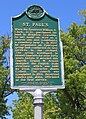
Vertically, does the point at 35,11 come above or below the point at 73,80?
above

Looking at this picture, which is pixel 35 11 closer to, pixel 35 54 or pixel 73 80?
pixel 35 54

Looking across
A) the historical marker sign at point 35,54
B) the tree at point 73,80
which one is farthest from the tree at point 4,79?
the historical marker sign at point 35,54

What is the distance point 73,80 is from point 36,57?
31.9 feet

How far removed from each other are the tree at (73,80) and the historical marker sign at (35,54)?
859cm

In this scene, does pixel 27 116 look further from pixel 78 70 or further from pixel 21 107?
pixel 78 70

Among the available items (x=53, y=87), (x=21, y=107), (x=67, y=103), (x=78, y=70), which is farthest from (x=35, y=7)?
(x=21, y=107)

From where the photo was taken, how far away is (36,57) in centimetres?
1234

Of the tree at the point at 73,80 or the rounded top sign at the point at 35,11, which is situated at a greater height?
the rounded top sign at the point at 35,11

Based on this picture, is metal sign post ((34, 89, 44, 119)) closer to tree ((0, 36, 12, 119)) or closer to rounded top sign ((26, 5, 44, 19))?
rounded top sign ((26, 5, 44, 19))

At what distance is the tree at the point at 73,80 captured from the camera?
2172cm

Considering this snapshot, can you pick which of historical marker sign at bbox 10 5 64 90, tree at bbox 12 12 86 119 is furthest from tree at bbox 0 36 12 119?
historical marker sign at bbox 10 5 64 90

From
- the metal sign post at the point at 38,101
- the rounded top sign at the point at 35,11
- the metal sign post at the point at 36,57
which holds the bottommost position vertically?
the metal sign post at the point at 38,101

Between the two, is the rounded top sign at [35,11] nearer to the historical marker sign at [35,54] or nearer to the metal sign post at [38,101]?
the historical marker sign at [35,54]

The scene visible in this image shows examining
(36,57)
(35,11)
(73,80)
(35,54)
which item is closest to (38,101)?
(36,57)
